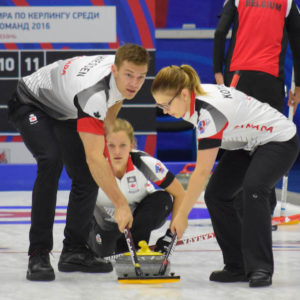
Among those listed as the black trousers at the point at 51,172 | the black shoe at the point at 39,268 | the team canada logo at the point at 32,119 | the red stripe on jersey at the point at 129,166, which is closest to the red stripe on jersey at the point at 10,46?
the red stripe on jersey at the point at 129,166

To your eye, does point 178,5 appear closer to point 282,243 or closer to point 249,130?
point 282,243

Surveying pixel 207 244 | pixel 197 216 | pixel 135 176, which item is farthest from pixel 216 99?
pixel 197 216

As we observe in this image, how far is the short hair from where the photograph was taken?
2.48 metres

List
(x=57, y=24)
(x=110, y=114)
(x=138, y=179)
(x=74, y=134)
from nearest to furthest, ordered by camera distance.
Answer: (x=110, y=114) → (x=74, y=134) → (x=138, y=179) → (x=57, y=24)

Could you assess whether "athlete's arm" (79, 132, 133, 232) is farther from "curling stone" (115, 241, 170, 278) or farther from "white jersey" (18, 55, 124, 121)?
"curling stone" (115, 241, 170, 278)

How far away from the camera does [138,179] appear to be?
3.33 metres

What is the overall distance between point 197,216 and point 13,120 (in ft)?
7.14

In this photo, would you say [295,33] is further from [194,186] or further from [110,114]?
[194,186]

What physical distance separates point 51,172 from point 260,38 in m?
1.57

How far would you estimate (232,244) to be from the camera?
9.02 ft

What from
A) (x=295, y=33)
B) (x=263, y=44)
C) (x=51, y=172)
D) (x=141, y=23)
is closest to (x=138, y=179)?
(x=51, y=172)

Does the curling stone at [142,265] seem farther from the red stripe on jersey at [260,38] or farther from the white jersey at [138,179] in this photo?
the red stripe on jersey at [260,38]

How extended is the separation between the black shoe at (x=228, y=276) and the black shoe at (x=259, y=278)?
17cm

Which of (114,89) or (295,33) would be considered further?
(295,33)
